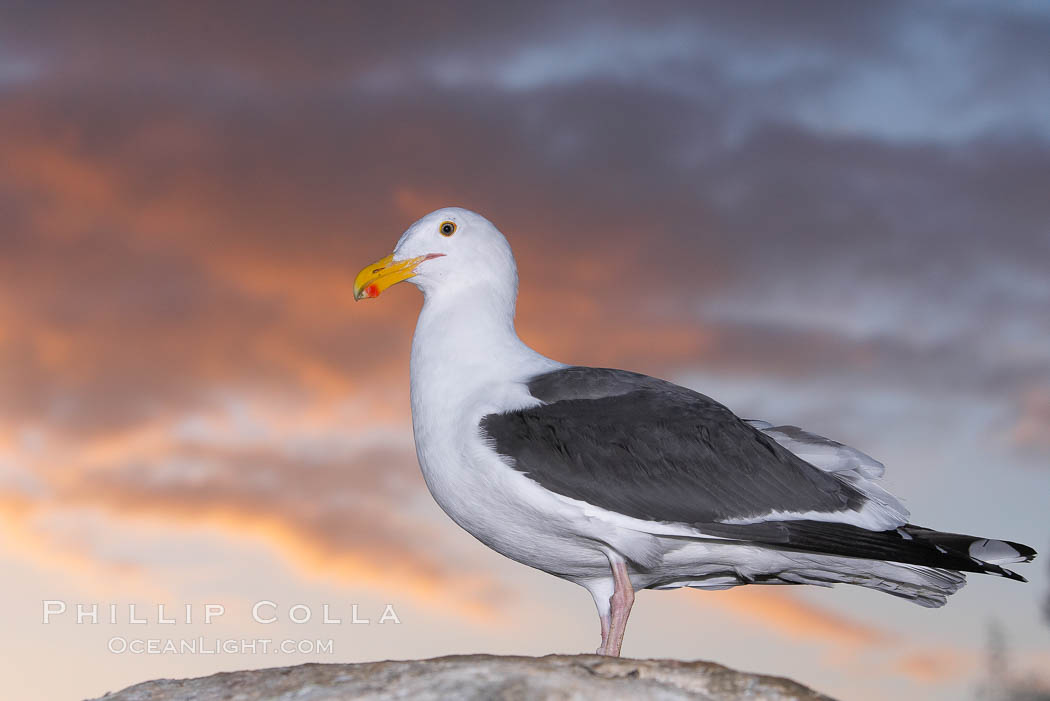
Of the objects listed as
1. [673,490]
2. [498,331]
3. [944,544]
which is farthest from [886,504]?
[498,331]

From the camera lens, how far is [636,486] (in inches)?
332

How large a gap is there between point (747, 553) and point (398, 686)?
3.17m

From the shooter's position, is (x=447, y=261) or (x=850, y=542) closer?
(x=850, y=542)

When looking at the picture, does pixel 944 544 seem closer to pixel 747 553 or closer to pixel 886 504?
pixel 886 504

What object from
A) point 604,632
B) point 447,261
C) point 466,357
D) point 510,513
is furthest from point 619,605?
point 447,261

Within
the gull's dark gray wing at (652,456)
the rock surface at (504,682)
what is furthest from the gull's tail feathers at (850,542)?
the rock surface at (504,682)

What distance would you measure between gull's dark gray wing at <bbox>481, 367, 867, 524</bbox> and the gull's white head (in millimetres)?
1270

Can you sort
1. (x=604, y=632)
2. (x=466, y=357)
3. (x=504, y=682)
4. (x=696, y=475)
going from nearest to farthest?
(x=504, y=682), (x=696, y=475), (x=604, y=632), (x=466, y=357)

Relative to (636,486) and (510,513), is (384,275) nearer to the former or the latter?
(510,513)

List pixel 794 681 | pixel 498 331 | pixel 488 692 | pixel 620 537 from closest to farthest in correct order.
A: pixel 488 692
pixel 794 681
pixel 620 537
pixel 498 331

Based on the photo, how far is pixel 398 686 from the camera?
271 inches

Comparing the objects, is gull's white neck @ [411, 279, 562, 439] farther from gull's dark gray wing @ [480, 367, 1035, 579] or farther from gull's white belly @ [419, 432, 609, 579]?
gull's white belly @ [419, 432, 609, 579]

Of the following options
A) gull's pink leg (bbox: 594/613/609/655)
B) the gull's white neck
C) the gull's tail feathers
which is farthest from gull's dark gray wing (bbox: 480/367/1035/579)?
gull's pink leg (bbox: 594/613/609/655)

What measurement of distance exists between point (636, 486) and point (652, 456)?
0.32 meters
